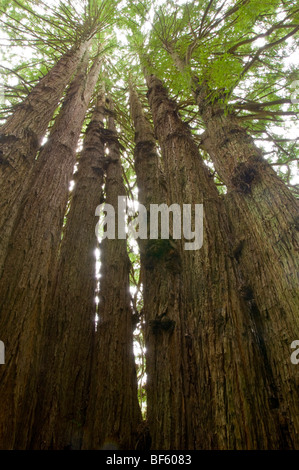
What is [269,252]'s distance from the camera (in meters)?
2.05

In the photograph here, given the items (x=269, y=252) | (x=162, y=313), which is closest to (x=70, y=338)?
(x=162, y=313)

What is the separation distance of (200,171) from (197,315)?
1.68 meters

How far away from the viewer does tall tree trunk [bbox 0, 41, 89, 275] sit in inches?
100

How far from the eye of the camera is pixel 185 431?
5.59 ft

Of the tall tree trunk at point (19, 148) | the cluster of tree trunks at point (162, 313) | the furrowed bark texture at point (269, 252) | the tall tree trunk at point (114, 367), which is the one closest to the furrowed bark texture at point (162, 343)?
the cluster of tree trunks at point (162, 313)

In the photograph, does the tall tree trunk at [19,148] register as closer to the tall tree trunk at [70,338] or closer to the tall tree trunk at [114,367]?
the tall tree trunk at [70,338]

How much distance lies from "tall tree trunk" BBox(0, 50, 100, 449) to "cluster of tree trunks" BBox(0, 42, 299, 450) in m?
0.01

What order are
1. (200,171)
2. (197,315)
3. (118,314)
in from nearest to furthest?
(197,315)
(118,314)
(200,171)

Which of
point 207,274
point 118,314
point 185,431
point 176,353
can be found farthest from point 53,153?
point 185,431

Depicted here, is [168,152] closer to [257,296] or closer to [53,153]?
[53,153]

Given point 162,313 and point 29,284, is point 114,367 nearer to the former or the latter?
point 162,313

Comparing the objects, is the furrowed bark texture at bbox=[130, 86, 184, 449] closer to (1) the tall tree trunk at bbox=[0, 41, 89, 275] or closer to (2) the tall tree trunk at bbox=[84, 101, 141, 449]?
(2) the tall tree trunk at bbox=[84, 101, 141, 449]

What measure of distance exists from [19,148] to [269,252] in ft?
8.33

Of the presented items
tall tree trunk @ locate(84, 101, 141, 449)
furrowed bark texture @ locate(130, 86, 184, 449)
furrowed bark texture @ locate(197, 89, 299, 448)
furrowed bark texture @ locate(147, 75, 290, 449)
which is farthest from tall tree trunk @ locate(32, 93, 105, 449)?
furrowed bark texture @ locate(197, 89, 299, 448)
